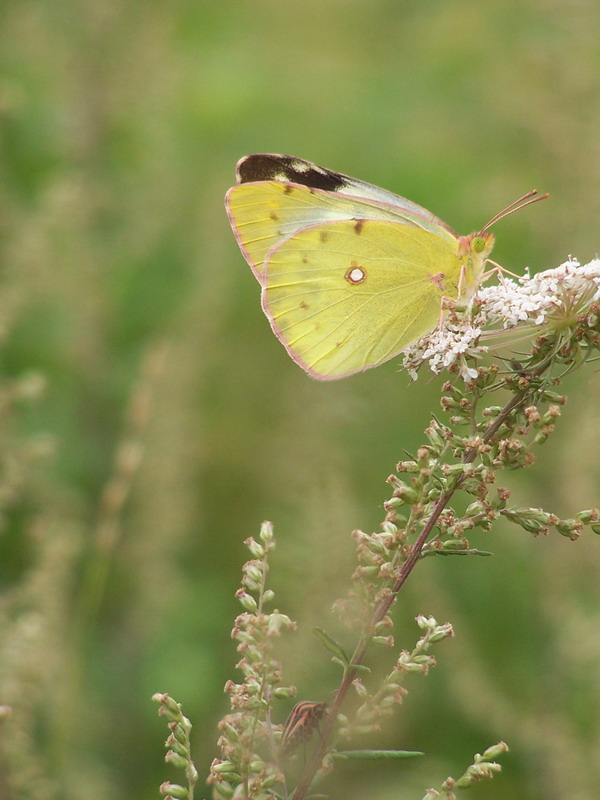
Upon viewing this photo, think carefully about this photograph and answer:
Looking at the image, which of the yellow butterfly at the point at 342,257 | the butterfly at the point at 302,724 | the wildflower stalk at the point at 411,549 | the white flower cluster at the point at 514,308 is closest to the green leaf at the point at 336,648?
the wildflower stalk at the point at 411,549

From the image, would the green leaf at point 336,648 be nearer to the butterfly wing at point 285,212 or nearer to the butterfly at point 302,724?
the butterfly at point 302,724

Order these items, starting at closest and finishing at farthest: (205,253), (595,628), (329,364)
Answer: (329,364) < (595,628) < (205,253)

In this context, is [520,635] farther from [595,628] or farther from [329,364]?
[329,364]

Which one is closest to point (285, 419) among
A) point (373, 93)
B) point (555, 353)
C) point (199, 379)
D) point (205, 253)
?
point (199, 379)

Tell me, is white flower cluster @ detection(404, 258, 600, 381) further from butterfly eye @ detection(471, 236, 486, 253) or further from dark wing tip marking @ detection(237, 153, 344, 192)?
dark wing tip marking @ detection(237, 153, 344, 192)

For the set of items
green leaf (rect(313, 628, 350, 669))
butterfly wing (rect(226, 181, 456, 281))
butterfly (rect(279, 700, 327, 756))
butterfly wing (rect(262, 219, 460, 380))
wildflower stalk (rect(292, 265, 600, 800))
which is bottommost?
butterfly (rect(279, 700, 327, 756))

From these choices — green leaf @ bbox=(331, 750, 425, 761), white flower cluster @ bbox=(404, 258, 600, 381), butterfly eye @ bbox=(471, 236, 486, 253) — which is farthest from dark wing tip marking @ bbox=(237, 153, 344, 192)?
green leaf @ bbox=(331, 750, 425, 761)
